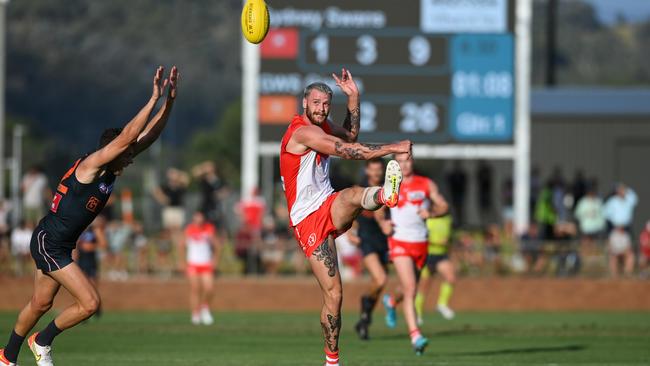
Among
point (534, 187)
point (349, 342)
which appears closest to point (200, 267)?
point (349, 342)

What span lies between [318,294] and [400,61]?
534cm

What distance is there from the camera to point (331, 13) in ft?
96.5

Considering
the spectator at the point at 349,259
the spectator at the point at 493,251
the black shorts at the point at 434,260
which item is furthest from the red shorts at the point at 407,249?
the spectator at the point at 493,251

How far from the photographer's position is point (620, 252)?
99.0 feet

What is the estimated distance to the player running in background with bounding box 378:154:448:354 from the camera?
55.0 ft

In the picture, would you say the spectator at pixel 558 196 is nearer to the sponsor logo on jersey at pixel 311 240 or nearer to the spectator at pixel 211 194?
the spectator at pixel 211 194

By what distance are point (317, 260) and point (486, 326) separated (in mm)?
9944

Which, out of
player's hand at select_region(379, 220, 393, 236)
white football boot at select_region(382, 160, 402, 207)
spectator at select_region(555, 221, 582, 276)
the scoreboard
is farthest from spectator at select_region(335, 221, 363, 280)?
white football boot at select_region(382, 160, 402, 207)

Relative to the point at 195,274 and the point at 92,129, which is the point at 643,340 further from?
the point at 92,129

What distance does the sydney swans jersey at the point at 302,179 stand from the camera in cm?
1262

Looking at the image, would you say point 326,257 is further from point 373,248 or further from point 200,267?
point 200,267

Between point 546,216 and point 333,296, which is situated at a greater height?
point 333,296

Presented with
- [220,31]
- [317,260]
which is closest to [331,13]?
[317,260]

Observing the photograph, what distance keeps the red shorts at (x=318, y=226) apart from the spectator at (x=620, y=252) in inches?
722
